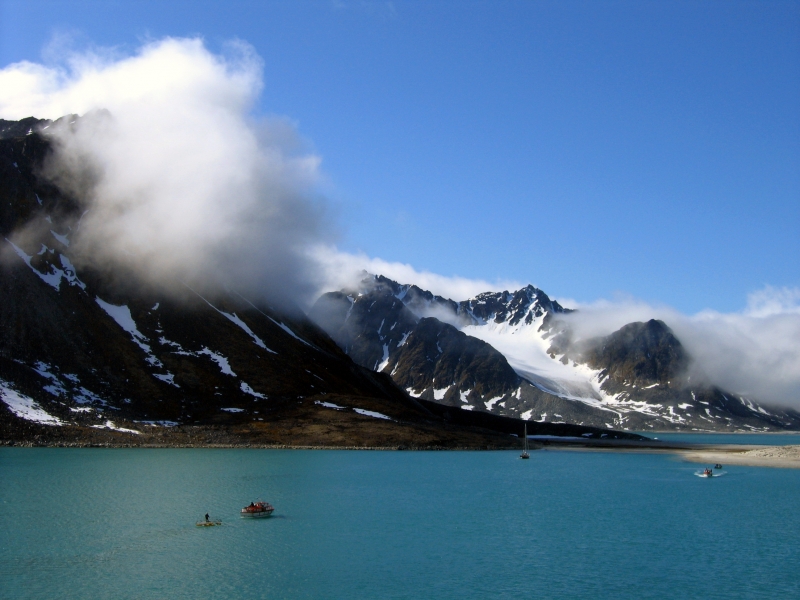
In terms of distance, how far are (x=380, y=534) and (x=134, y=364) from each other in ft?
371

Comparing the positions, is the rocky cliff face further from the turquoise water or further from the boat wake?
the boat wake

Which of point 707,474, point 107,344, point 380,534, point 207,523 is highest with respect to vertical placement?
point 107,344

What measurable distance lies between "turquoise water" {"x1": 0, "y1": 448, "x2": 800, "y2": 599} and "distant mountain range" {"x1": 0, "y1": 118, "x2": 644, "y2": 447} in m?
31.9

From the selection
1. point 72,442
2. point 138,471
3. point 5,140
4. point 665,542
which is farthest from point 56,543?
point 5,140

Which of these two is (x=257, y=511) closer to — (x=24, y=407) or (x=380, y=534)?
(x=380, y=534)

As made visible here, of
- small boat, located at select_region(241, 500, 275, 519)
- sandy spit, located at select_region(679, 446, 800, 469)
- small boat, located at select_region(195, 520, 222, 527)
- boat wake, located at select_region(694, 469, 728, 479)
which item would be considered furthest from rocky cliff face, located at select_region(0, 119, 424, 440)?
sandy spit, located at select_region(679, 446, 800, 469)

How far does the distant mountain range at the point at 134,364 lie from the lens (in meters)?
130

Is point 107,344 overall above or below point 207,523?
above

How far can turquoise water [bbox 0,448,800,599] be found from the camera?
42500 millimetres

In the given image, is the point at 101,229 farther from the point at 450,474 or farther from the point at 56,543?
the point at 56,543

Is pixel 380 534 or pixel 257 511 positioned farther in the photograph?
pixel 257 511

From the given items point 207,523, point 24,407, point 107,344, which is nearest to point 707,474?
point 207,523

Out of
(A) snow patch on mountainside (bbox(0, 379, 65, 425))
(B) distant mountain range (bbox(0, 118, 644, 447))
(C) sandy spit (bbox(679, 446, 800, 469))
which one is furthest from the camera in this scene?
(C) sandy spit (bbox(679, 446, 800, 469))

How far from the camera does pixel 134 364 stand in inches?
6048
